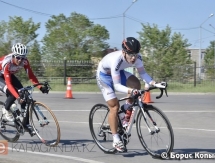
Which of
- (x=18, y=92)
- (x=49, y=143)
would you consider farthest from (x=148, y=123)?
(x=18, y=92)

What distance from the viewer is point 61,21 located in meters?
Result: 42.2

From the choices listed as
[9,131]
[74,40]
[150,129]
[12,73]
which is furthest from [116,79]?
[74,40]

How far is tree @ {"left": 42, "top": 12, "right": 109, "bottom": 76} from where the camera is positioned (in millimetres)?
39375

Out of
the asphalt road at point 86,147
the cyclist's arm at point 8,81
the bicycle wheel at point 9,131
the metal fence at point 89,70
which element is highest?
the metal fence at point 89,70

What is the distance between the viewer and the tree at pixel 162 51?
3581 centimetres

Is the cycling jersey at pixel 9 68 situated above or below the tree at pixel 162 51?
below

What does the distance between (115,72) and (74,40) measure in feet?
105

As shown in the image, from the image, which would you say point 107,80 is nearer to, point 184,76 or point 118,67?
point 118,67

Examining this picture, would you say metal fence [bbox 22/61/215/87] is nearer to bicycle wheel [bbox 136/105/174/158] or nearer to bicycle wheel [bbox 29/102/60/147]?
bicycle wheel [bbox 29/102/60/147]

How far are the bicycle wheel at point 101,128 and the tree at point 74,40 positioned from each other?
98.5 ft

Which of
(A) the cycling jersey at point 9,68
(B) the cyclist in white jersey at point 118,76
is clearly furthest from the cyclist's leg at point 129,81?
(A) the cycling jersey at point 9,68

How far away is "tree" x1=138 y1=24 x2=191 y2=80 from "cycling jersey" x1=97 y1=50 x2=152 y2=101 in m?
27.3

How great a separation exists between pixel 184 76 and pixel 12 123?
2779 centimetres

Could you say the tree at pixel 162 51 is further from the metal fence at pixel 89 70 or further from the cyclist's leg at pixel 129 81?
the cyclist's leg at pixel 129 81
